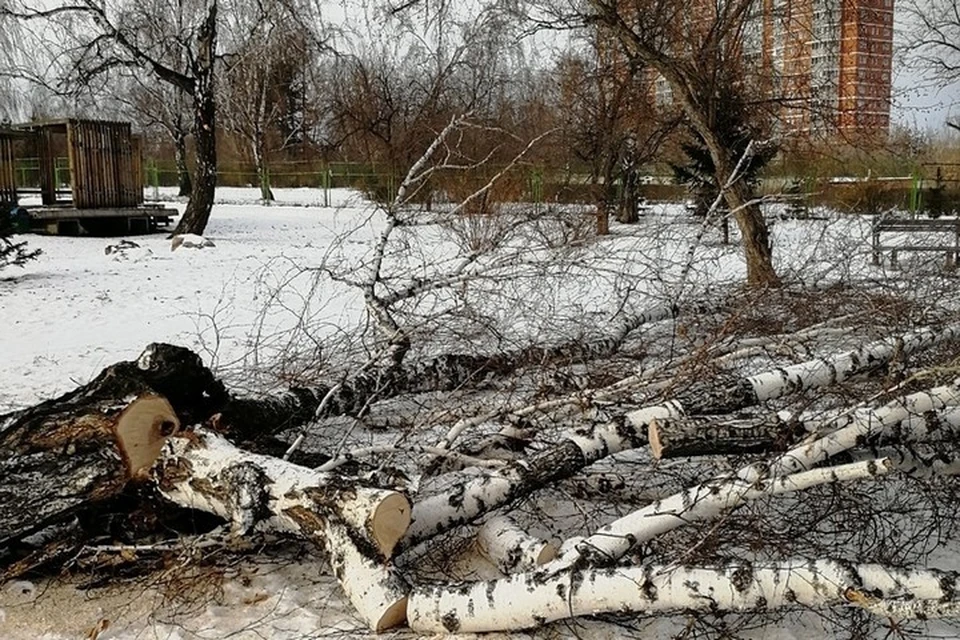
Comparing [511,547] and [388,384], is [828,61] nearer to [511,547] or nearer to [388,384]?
[388,384]

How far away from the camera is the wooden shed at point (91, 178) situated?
16.4 m

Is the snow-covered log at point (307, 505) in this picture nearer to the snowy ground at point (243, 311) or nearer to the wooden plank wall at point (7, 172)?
the snowy ground at point (243, 311)

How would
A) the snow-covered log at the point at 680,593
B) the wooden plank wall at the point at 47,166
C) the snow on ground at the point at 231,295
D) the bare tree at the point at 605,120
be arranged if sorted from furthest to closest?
1. the bare tree at the point at 605,120
2. the wooden plank wall at the point at 47,166
3. the snow on ground at the point at 231,295
4. the snow-covered log at the point at 680,593

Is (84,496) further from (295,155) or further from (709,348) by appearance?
(295,155)

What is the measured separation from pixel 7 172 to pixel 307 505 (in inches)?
633

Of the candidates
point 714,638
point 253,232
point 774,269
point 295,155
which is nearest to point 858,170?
point 774,269

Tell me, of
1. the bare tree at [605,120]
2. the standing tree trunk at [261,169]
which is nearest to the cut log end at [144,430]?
the bare tree at [605,120]

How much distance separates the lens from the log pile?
279 centimetres

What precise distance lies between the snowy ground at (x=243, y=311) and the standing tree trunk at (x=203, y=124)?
0.61m

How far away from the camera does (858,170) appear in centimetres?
1986

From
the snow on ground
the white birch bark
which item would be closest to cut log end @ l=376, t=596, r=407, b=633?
the white birch bark

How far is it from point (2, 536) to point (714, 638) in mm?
2719

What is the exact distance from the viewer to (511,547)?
11.1 feet

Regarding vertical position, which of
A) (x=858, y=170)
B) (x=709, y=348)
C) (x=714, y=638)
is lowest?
(x=714, y=638)
